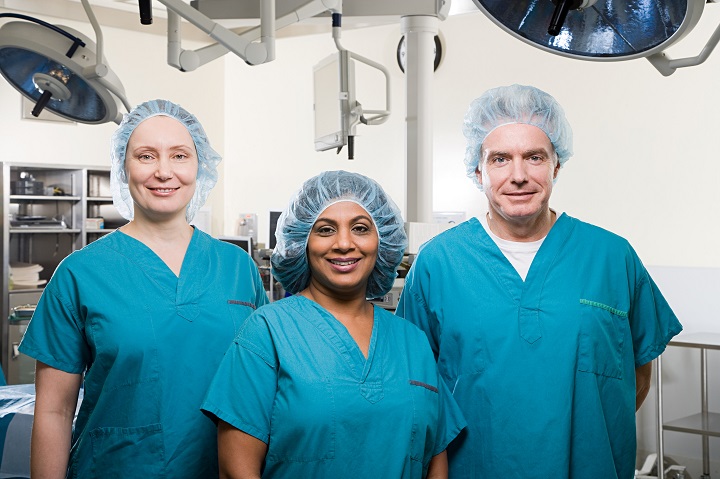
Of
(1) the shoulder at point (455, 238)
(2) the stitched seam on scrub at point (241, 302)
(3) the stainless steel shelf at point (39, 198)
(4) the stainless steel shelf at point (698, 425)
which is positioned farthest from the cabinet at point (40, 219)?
(1) the shoulder at point (455, 238)

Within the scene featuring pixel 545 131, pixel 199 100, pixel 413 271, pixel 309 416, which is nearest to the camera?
pixel 309 416

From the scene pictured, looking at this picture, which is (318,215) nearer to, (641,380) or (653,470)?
(641,380)

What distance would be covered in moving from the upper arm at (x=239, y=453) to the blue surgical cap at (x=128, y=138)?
0.58 metres

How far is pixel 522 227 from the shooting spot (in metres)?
1.58

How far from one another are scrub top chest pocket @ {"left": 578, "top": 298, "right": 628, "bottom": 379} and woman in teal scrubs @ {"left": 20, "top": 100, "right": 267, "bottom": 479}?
0.65 m

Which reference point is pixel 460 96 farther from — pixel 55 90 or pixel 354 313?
pixel 354 313

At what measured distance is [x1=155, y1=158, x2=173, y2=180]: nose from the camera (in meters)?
1.50

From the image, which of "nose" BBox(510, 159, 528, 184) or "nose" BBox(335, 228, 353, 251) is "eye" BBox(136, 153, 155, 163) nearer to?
"nose" BBox(335, 228, 353, 251)

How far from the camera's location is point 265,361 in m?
1.28

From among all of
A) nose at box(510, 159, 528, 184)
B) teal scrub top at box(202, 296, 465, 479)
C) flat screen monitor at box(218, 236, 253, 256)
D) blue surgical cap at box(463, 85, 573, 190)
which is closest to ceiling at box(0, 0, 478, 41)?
flat screen monitor at box(218, 236, 253, 256)

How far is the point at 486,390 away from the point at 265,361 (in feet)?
1.48

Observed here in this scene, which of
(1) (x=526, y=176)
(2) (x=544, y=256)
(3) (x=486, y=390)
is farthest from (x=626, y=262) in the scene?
(3) (x=486, y=390)

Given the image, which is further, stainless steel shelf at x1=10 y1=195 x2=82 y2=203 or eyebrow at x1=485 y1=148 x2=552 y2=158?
stainless steel shelf at x1=10 y1=195 x2=82 y2=203

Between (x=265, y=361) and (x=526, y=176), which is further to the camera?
(x=526, y=176)
